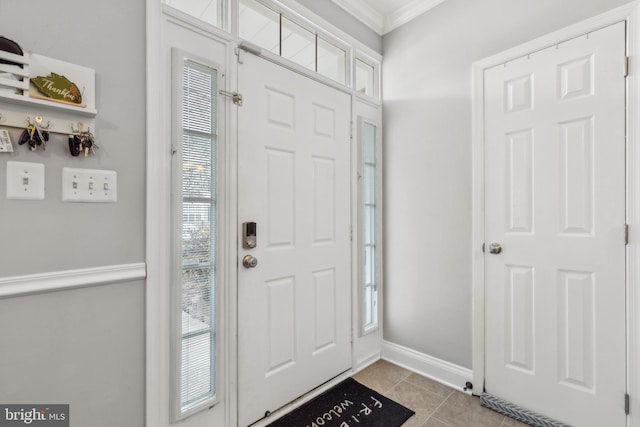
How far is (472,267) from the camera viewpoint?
198 centimetres

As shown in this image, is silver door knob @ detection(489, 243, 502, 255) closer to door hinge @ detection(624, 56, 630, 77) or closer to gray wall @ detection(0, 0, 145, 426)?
door hinge @ detection(624, 56, 630, 77)

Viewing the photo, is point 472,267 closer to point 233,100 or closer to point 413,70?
point 413,70

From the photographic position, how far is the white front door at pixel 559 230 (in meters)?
1.51

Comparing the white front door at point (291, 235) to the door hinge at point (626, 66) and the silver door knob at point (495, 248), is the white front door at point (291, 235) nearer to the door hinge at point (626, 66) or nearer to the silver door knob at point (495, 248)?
the silver door knob at point (495, 248)

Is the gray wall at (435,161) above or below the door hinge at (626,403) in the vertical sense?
above

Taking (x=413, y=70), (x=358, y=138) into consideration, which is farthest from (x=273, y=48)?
(x=413, y=70)

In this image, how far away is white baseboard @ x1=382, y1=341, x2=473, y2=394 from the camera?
6.61ft

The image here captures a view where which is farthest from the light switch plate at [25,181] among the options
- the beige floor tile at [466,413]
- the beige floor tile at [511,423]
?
the beige floor tile at [511,423]

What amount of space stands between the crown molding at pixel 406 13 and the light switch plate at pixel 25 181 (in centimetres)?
246

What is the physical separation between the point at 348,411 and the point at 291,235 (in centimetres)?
111

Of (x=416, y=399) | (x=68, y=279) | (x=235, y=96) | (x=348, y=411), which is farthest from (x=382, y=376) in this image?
(x=235, y=96)

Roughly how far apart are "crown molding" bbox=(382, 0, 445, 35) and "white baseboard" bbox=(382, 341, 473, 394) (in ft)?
8.36

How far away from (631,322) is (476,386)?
91cm

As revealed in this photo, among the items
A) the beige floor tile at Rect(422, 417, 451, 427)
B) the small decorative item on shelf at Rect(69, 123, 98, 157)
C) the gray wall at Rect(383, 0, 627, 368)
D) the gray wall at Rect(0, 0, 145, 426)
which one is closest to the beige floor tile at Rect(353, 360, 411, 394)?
the gray wall at Rect(383, 0, 627, 368)
